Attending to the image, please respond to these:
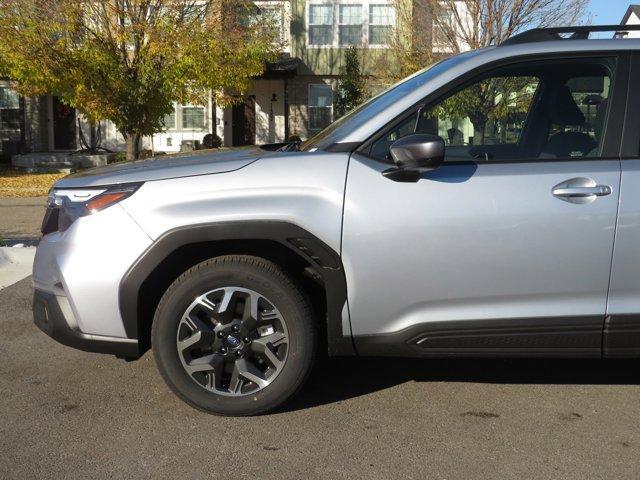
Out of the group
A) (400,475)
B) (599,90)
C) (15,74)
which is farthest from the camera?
(15,74)

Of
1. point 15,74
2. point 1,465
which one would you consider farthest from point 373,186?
point 15,74

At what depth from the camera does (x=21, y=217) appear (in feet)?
39.6

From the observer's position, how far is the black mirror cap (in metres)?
3.60

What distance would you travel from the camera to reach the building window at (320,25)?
25438mm

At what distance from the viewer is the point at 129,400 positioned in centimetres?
423

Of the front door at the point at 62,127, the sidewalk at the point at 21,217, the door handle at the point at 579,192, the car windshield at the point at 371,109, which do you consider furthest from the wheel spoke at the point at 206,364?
the front door at the point at 62,127

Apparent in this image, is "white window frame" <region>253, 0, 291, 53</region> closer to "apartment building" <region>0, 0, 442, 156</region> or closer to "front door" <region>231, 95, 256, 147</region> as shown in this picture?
"apartment building" <region>0, 0, 442, 156</region>

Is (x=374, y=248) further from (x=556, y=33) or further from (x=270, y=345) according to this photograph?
(x=556, y=33)

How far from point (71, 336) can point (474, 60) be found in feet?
8.44

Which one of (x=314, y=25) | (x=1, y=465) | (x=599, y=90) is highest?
(x=314, y=25)

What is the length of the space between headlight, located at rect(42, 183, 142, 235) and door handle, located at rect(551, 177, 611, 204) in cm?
215

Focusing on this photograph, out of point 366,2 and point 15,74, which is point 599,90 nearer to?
point 15,74

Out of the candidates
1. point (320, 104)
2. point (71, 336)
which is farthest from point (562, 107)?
point (320, 104)

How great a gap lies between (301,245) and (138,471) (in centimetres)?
132
